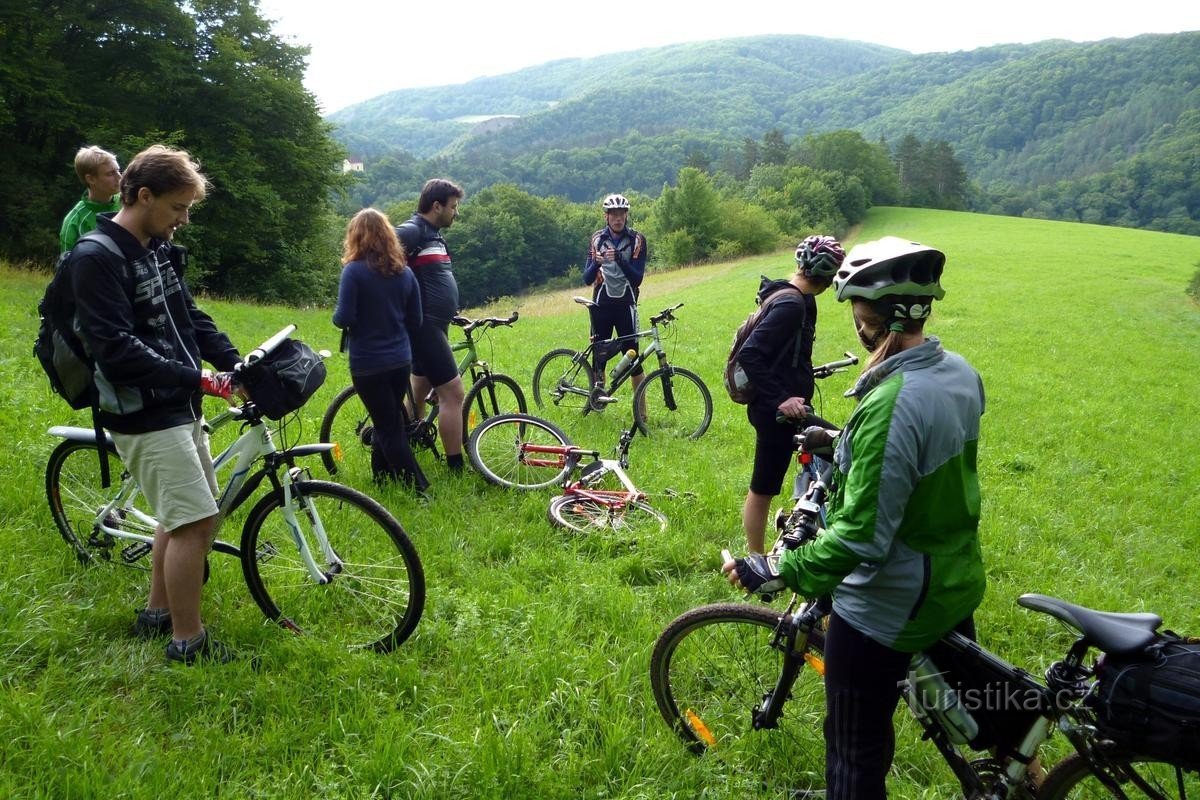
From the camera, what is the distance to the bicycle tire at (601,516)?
5168mm

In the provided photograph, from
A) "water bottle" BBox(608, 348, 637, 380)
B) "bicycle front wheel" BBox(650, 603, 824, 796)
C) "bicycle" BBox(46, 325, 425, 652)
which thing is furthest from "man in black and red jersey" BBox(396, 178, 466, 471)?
"bicycle front wheel" BBox(650, 603, 824, 796)

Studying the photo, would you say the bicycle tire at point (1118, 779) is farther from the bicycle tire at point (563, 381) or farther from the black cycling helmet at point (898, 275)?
the bicycle tire at point (563, 381)

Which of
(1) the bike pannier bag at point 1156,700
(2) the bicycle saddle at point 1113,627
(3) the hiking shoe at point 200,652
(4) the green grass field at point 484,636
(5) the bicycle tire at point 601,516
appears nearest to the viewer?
(1) the bike pannier bag at point 1156,700

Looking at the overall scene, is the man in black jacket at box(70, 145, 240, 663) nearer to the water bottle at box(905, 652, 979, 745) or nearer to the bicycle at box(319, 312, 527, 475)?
the bicycle at box(319, 312, 527, 475)

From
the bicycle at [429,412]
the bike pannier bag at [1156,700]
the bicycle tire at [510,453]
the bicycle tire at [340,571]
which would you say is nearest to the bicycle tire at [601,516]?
the bicycle tire at [510,453]

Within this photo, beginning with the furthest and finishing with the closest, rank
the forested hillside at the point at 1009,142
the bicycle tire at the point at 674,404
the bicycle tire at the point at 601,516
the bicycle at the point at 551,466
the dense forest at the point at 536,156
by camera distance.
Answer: the forested hillside at the point at 1009,142 < the dense forest at the point at 536,156 < the bicycle tire at the point at 674,404 < the bicycle at the point at 551,466 < the bicycle tire at the point at 601,516

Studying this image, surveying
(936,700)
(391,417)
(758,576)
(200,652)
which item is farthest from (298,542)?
(936,700)

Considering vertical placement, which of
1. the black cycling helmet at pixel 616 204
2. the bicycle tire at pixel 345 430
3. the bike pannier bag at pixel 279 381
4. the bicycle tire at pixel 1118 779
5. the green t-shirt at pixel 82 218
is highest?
the green t-shirt at pixel 82 218

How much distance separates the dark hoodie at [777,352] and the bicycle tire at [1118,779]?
218cm

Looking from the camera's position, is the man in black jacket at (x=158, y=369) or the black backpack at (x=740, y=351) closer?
the man in black jacket at (x=158, y=369)

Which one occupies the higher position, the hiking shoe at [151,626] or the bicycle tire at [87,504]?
the bicycle tire at [87,504]

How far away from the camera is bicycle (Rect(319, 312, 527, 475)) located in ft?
20.4

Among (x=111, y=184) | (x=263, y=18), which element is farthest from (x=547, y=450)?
(x=263, y=18)

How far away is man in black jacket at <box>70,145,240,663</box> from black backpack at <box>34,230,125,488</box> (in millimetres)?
64
